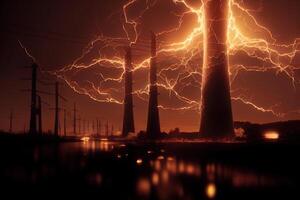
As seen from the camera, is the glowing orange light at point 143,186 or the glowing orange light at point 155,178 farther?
the glowing orange light at point 155,178

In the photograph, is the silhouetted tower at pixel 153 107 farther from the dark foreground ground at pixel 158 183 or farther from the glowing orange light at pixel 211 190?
the glowing orange light at pixel 211 190

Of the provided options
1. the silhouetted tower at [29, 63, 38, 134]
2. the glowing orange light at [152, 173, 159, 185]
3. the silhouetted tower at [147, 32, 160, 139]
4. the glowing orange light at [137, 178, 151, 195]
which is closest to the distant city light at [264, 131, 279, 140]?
the silhouetted tower at [147, 32, 160, 139]

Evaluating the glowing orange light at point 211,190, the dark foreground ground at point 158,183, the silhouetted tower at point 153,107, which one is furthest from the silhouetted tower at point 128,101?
the glowing orange light at point 211,190

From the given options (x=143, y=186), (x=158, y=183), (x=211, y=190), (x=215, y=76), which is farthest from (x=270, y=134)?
(x=211, y=190)

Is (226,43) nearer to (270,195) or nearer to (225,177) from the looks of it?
(225,177)

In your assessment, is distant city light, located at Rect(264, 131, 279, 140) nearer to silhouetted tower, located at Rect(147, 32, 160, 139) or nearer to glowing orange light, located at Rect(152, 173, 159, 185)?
silhouetted tower, located at Rect(147, 32, 160, 139)

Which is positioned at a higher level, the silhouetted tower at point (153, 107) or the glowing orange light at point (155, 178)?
the silhouetted tower at point (153, 107)

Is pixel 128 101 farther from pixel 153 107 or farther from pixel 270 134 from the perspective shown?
pixel 270 134

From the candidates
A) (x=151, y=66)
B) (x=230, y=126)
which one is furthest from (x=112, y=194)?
(x=151, y=66)
